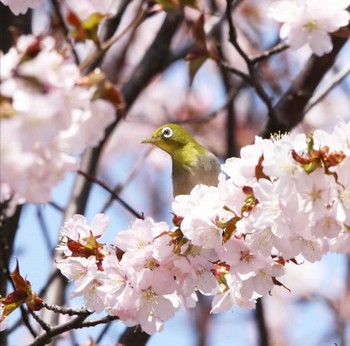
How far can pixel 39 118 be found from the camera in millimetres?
1544

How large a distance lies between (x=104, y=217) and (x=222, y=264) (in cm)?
38

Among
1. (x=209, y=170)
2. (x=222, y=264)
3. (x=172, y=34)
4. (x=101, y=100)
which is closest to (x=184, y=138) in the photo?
(x=209, y=170)

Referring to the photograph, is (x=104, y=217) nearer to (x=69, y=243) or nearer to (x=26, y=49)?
(x=69, y=243)

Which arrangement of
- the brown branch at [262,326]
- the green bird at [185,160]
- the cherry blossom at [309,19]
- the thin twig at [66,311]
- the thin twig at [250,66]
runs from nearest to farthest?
the thin twig at [66,311], the cherry blossom at [309,19], the thin twig at [250,66], the green bird at [185,160], the brown branch at [262,326]

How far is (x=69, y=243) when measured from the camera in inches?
89.2

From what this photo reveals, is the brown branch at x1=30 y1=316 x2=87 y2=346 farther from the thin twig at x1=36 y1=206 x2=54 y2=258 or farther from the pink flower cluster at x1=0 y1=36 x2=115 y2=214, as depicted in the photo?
the thin twig at x1=36 y1=206 x2=54 y2=258

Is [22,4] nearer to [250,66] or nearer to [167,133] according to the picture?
[250,66]

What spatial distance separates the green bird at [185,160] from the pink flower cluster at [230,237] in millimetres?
1014

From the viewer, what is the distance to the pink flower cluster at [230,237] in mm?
1860

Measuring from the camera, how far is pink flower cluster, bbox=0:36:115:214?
1546mm

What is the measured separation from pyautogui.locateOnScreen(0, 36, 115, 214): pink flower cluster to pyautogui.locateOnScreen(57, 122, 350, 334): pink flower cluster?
42 cm

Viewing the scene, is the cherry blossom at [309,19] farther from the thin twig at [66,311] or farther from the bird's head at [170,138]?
the thin twig at [66,311]

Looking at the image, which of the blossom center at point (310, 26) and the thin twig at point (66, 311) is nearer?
the thin twig at point (66, 311)

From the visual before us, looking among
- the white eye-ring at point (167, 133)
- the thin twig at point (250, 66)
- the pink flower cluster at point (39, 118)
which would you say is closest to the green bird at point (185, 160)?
the white eye-ring at point (167, 133)
